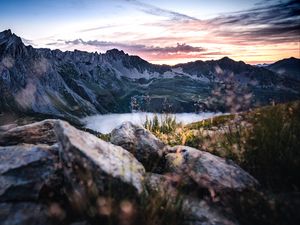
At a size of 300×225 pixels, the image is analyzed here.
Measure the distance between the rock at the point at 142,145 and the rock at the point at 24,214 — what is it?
2.47m

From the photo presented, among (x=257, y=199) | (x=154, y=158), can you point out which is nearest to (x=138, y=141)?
(x=154, y=158)

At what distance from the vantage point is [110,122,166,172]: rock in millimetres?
6832

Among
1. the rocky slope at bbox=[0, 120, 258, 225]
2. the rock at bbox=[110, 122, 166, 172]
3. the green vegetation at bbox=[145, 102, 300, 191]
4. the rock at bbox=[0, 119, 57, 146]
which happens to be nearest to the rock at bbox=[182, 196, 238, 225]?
the rocky slope at bbox=[0, 120, 258, 225]

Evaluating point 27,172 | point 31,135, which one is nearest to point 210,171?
point 27,172

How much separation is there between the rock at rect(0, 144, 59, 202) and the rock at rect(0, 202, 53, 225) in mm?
167

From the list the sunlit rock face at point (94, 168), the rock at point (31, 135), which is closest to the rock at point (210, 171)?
the sunlit rock face at point (94, 168)

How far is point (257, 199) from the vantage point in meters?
5.19

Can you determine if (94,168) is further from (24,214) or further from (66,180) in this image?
(24,214)

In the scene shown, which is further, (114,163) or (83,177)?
(114,163)

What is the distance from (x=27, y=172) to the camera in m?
5.11

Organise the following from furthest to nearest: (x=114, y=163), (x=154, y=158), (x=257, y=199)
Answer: (x=154, y=158), (x=257, y=199), (x=114, y=163)

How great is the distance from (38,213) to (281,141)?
179 inches

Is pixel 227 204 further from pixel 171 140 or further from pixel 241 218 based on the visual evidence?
pixel 171 140

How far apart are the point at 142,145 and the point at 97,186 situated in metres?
2.75
